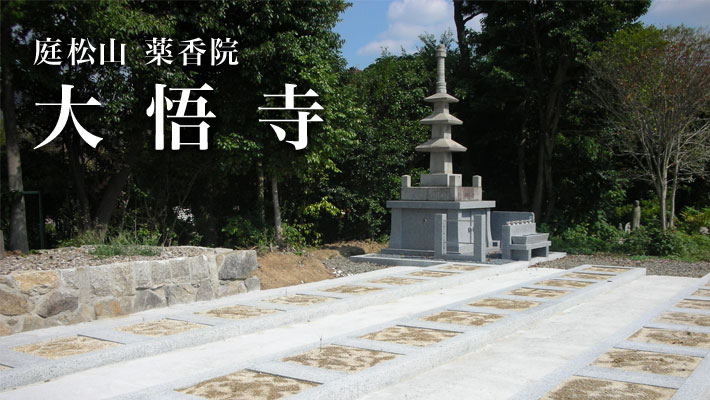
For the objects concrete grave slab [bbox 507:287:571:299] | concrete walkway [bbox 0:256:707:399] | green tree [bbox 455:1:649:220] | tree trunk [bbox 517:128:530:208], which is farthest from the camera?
tree trunk [bbox 517:128:530:208]

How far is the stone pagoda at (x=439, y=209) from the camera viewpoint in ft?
42.6

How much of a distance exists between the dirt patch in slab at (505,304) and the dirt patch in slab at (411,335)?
1567mm

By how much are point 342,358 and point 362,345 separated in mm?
459

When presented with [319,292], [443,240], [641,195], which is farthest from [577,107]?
[319,292]

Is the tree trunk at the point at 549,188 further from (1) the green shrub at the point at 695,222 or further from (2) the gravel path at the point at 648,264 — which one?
(2) the gravel path at the point at 648,264

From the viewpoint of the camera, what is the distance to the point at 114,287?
7.07 metres

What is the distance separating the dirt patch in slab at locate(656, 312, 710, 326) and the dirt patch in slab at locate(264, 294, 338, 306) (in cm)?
389

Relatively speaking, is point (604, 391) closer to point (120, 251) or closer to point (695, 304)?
point (695, 304)

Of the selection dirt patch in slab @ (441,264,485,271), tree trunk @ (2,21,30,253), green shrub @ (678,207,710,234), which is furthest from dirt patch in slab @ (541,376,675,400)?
green shrub @ (678,207,710,234)

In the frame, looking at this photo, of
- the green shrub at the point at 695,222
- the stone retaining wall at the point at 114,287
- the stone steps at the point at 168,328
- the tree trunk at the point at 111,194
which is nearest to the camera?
the stone steps at the point at 168,328

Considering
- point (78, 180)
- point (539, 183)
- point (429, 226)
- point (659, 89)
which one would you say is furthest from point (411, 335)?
point (539, 183)

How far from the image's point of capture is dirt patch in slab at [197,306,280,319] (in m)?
6.96

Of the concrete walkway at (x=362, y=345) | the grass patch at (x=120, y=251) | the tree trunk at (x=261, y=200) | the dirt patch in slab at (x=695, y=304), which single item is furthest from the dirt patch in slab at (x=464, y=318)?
the tree trunk at (x=261, y=200)

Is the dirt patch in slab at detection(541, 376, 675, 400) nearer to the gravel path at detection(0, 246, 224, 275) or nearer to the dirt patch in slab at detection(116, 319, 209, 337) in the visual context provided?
the dirt patch in slab at detection(116, 319, 209, 337)
